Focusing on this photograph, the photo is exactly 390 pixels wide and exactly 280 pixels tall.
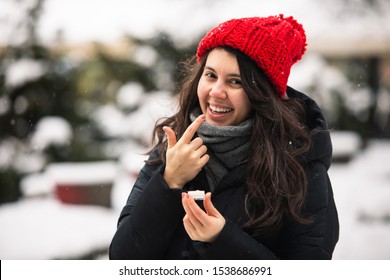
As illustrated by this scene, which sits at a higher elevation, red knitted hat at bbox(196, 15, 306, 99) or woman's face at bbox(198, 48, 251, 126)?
red knitted hat at bbox(196, 15, 306, 99)

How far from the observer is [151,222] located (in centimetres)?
159

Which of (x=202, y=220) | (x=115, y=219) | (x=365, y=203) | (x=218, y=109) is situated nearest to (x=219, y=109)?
(x=218, y=109)

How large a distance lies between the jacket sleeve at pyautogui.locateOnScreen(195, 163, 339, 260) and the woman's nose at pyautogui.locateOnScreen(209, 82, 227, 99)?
372 millimetres

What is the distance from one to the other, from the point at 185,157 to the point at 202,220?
0.20 metres

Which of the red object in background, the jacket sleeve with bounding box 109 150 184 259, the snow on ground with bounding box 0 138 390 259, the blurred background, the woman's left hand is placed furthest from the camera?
the blurred background

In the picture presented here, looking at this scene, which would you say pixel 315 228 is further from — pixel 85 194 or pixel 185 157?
pixel 85 194

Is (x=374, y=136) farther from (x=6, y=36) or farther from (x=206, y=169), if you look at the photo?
(x=206, y=169)

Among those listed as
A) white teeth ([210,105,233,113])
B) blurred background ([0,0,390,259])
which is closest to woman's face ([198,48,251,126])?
white teeth ([210,105,233,113])

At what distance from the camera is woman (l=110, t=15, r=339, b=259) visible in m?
1.58

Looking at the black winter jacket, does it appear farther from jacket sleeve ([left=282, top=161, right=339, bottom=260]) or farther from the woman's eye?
the woman's eye
